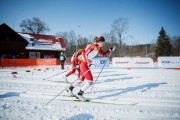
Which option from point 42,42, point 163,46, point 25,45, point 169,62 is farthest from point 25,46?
point 163,46

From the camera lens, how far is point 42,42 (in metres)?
44.2

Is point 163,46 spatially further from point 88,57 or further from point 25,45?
point 88,57

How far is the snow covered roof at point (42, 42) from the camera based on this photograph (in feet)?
138

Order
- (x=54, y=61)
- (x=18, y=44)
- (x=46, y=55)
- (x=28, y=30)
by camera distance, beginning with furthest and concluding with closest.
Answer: (x=28, y=30), (x=46, y=55), (x=18, y=44), (x=54, y=61)

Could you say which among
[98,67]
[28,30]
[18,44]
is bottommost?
[98,67]

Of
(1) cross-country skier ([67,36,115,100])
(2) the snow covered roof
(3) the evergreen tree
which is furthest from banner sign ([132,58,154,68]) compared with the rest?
(3) the evergreen tree

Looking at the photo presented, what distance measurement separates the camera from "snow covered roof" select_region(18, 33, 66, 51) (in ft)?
138

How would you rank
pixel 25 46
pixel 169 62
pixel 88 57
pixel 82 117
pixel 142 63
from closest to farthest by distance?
1. pixel 82 117
2. pixel 88 57
3. pixel 169 62
4. pixel 142 63
5. pixel 25 46

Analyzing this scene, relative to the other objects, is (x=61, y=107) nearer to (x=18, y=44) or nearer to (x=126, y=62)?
(x=126, y=62)

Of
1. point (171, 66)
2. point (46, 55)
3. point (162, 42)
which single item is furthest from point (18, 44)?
point (162, 42)

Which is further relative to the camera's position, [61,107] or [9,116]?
[61,107]

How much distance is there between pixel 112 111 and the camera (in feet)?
14.1

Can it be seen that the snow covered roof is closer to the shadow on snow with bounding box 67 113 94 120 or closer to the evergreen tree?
the evergreen tree

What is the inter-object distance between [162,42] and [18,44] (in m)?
43.4
